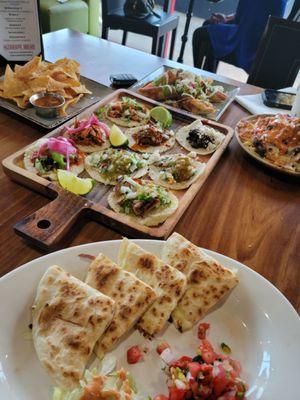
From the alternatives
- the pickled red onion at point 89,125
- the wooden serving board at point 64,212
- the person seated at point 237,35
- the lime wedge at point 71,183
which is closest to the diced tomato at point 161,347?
the wooden serving board at point 64,212

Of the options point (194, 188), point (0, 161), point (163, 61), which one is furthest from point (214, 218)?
point (163, 61)

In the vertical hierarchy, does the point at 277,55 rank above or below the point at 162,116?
above

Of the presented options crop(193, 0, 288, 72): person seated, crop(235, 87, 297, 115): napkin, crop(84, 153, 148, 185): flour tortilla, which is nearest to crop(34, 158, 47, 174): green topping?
crop(84, 153, 148, 185): flour tortilla

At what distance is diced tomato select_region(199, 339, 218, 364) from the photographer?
1191 mm

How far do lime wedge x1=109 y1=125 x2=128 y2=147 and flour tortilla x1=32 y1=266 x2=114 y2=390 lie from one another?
1.35m

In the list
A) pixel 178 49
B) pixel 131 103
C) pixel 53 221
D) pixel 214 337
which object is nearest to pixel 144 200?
pixel 53 221

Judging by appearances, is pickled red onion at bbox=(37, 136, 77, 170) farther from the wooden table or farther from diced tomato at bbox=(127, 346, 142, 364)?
diced tomato at bbox=(127, 346, 142, 364)

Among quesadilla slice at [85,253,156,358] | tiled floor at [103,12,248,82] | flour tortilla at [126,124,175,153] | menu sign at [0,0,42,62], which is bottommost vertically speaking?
tiled floor at [103,12,248,82]

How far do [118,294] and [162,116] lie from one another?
1770 mm

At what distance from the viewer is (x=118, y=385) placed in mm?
1093

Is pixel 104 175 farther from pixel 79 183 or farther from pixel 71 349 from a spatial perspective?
Answer: pixel 71 349

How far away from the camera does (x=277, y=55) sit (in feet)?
12.5

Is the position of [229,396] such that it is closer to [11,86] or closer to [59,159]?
[59,159]

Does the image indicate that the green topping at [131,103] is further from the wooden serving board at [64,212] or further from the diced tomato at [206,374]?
the diced tomato at [206,374]
